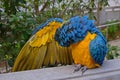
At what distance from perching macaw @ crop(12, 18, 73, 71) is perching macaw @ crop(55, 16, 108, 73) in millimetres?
70

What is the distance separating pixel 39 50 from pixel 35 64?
0.07 m

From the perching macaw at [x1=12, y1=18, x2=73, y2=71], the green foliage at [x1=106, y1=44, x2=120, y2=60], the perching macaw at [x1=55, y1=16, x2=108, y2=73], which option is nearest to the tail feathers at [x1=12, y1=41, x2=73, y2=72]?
the perching macaw at [x1=12, y1=18, x2=73, y2=71]

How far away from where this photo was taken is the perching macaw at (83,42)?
3.71 ft

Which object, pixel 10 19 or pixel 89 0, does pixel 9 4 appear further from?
pixel 89 0

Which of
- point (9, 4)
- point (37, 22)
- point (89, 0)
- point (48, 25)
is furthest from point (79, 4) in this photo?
point (48, 25)

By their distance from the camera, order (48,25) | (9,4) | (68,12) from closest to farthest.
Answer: (48,25), (9,4), (68,12)

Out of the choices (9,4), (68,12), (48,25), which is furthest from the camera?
(68,12)

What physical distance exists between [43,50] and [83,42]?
0.21 meters

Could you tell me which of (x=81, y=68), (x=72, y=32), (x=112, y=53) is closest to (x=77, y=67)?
(x=81, y=68)

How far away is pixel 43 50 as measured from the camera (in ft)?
4.15

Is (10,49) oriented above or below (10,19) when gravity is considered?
below

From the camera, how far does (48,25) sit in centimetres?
123

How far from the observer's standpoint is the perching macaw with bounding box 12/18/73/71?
1239 mm

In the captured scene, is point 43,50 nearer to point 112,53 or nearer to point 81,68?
point 81,68
